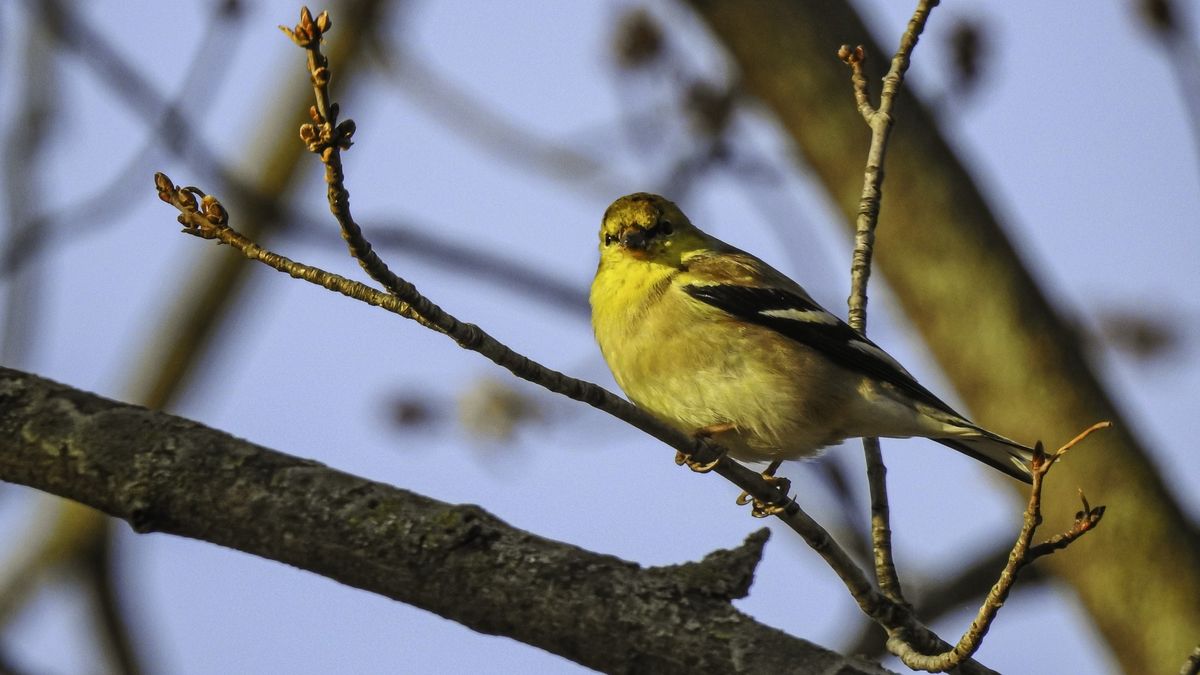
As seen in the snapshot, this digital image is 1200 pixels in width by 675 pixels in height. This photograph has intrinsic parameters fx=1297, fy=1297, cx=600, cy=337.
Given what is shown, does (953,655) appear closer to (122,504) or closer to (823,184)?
(122,504)

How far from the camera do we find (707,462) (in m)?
3.95

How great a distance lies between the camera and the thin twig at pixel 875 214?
12.8ft

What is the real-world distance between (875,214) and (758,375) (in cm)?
86

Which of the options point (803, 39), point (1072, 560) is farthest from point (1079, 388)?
point (803, 39)

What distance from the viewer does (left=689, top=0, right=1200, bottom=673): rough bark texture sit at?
5973 mm

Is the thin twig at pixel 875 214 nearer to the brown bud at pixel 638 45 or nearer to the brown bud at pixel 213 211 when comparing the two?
the brown bud at pixel 213 211

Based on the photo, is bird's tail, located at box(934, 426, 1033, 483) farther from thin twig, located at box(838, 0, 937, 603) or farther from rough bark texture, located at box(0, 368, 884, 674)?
rough bark texture, located at box(0, 368, 884, 674)

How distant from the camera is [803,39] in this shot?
6.60m

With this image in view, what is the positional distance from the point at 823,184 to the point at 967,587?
2377mm

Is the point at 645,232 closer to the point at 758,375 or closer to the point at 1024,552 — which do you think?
the point at 758,375

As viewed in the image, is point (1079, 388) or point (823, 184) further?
point (823, 184)

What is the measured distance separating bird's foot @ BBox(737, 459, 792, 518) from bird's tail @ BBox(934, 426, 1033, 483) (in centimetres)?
72

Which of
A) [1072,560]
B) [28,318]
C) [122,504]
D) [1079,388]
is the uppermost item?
[1079,388]

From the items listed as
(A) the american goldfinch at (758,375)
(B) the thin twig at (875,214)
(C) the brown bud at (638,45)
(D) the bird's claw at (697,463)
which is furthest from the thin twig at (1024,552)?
(C) the brown bud at (638,45)
